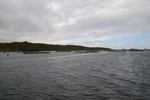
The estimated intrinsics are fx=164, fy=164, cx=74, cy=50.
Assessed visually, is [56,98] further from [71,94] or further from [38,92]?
[38,92]

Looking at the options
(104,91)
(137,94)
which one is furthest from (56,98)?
(137,94)

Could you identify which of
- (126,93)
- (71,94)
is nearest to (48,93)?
(71,94)

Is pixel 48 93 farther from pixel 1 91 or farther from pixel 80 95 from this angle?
pixel 1 91

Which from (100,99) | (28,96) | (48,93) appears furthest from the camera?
(48,93)

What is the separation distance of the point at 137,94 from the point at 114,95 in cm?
309

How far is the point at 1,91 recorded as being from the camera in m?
22.9

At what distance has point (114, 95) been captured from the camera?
20.7 meters

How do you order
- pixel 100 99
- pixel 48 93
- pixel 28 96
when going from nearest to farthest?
pixel 100 99 → pixel 28 96 → pixel 48 93

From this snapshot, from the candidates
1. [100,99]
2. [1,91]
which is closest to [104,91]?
[100,99]

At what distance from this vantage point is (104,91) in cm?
2267

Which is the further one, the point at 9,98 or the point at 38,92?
the point at 38,92

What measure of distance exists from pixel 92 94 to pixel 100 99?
228 cm

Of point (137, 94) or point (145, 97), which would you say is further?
point (137, 94)

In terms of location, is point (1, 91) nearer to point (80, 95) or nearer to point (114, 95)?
point (80, 95)
